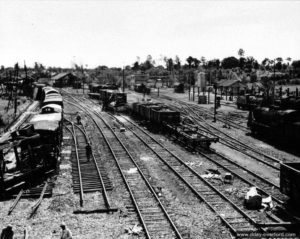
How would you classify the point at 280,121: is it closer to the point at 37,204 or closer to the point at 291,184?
the point at 291,184

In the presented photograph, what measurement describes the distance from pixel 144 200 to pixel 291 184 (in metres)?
5.74

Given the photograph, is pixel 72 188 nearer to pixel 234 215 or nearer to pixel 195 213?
pixel 195 213

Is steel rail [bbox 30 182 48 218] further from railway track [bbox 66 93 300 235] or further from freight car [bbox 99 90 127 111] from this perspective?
freight car [bbox 99 90 127 111]

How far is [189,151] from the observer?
23141 mm

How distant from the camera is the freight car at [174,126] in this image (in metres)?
23.4

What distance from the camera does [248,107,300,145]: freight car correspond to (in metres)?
23.2

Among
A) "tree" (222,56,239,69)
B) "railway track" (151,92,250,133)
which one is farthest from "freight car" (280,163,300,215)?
"tree" (222,56,239,69)

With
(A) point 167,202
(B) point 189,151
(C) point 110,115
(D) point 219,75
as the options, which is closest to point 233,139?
(B) point 189,151

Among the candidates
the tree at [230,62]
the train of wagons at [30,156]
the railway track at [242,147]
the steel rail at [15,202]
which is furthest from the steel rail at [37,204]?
the tree at [230,62]

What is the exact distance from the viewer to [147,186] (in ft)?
53.2

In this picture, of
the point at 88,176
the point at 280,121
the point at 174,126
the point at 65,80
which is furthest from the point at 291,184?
the point at 65,80

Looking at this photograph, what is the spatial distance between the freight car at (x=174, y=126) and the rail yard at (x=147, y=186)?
16cm

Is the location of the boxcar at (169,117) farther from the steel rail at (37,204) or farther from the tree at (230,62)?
the tree at (230,62)

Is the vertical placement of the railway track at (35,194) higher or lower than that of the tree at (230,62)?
lower
